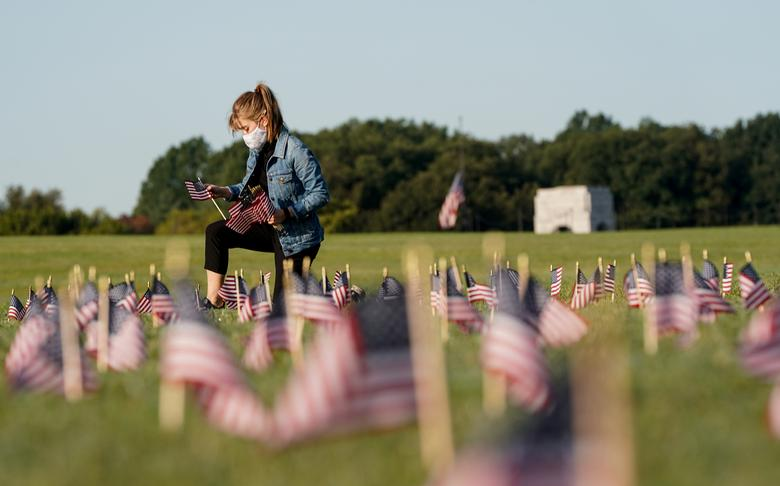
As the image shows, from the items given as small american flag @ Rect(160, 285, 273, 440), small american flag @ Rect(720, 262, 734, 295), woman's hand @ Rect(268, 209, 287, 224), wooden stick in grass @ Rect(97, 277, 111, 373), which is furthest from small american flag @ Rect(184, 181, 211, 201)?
small american flag @ Rect(720, 262, 734, 295)

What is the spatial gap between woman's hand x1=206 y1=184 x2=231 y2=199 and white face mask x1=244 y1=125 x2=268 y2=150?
2.08 ft

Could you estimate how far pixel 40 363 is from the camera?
32.6ft

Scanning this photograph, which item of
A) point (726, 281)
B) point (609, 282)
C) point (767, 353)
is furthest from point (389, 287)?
point (767, 353)

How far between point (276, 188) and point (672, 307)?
18.8ft

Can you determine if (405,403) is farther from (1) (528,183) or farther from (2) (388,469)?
(1) (528,183)

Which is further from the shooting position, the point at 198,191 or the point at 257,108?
the point at 198,191

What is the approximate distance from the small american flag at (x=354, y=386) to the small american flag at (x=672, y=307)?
3.66m

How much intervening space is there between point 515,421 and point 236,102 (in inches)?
335

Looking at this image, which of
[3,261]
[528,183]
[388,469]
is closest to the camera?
[388,469]

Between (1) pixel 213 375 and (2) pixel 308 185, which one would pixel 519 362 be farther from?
(2) pixel 308 185

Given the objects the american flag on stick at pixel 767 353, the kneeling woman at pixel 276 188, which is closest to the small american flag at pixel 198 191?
the kneeling woman at pixel 276 188

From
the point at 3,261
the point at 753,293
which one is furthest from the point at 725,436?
the point at 3,261

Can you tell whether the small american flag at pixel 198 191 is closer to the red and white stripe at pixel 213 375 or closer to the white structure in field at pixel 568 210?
the red and white stripe at pixel 213 375

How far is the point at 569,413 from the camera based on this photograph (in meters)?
6.35
